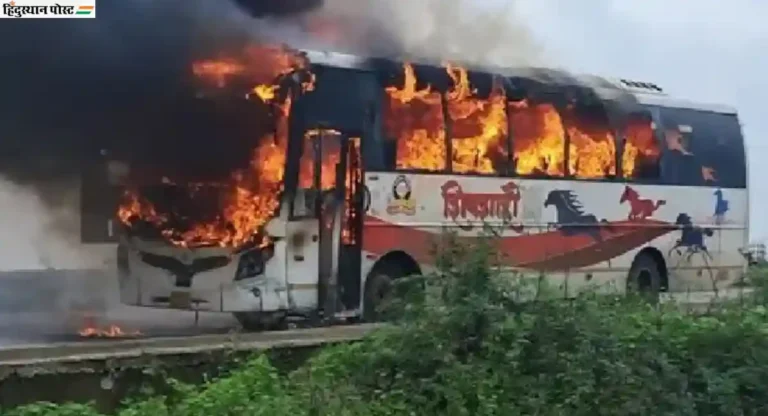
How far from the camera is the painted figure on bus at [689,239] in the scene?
835 inches

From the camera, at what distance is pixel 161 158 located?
47.1ft

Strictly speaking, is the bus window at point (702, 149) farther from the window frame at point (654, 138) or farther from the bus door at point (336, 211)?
the bus door at point (336, 211)

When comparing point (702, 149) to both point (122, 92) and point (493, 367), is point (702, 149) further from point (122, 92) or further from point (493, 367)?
point (493, 367)

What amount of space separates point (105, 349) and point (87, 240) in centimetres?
536

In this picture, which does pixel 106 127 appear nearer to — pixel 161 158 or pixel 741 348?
pixel 161 158

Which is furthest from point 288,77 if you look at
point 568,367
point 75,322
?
point 568,367

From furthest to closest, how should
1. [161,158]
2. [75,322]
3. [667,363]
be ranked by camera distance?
[75,322], [161,158], [667,363]

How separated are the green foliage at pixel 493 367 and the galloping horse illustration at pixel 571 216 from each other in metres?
8.30

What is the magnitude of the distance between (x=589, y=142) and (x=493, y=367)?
34.5ft

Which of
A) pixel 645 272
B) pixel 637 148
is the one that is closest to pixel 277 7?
pixel 637 148

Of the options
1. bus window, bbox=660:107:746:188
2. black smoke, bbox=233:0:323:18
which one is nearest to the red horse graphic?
bus window, bbox=660:107:746:188

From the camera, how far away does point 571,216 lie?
1872 cm

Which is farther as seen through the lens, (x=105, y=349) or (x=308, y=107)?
(x=308, y=107)

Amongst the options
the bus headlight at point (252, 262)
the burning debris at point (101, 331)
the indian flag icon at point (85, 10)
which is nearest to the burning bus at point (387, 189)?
the bus headlight at point (252, 262)
